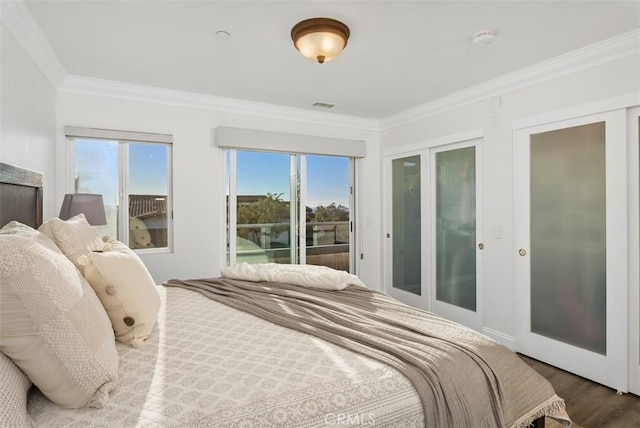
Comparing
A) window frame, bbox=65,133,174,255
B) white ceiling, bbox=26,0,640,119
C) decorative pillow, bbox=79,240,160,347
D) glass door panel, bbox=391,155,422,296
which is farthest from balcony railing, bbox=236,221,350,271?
decorative pillow, bbox=79,240,160,347

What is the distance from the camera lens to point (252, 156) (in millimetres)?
4125

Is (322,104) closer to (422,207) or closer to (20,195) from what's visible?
(422,207)

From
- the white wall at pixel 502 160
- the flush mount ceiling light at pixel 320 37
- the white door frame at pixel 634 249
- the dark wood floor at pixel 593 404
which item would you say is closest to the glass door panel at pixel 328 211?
the white wall at pixel 502 160

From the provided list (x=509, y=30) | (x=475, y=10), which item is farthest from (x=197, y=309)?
(x=509, y=30)

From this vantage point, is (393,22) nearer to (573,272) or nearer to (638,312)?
(573,272)

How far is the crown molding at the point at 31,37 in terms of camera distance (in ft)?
6.43

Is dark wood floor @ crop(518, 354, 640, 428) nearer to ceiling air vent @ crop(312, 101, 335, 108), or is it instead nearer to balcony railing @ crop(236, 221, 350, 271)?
balcony railing @ crop(236, 221, 350, 271)

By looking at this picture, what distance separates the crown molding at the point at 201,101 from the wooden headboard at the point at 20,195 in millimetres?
1232

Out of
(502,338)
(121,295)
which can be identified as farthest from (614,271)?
(121,295)

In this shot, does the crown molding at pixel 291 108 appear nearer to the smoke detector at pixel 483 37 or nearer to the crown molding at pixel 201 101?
the crown molding at pixel 201 101

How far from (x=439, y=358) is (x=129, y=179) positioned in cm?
330

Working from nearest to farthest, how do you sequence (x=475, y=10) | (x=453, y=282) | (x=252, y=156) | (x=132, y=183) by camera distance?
(x=475, y=10) → (x=132, y=183) → (x=453, y=282) → (x=252, y=156)

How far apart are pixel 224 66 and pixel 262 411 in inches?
105

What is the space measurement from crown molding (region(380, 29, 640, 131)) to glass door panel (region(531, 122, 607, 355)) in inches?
18.2
